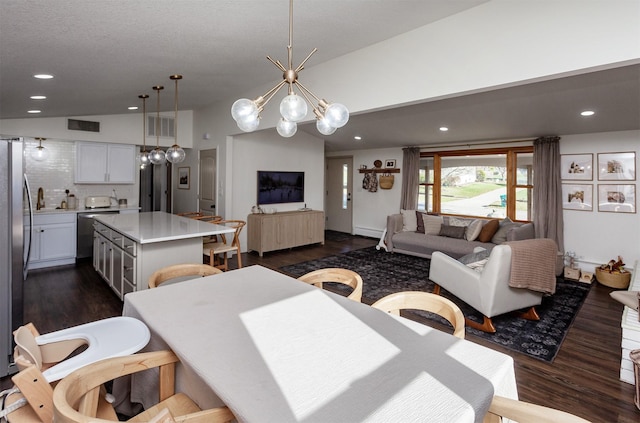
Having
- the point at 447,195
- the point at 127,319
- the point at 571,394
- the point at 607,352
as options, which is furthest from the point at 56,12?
the point at 447,195

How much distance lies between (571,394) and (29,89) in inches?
209

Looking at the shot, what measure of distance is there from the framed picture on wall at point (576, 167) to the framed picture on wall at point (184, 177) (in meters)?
6.91

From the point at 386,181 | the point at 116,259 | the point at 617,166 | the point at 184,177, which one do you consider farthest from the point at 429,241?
the point at 184,177

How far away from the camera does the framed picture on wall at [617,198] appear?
496 centimetres

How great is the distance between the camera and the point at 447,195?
7254 mm

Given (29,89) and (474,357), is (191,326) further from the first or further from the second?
(29,89)

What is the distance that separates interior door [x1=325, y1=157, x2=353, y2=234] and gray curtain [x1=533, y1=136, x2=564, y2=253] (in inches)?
167

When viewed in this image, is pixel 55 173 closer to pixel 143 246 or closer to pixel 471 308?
pixel 143 246

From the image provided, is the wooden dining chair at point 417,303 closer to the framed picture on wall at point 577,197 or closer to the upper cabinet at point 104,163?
the framed picture on wall at point 577,197

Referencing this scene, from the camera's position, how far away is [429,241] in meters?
6.18

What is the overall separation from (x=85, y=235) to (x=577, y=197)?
26.2 feet

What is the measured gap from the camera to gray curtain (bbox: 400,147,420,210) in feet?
24.2

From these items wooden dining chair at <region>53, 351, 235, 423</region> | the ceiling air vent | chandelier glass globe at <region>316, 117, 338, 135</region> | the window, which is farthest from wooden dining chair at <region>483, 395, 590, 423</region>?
the ceiling air vent

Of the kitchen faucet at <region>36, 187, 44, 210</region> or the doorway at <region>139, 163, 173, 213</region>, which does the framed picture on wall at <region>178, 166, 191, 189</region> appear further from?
the kitchen faucet at <region>36, 187, 44, 210</region>
